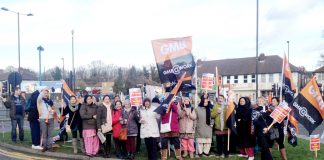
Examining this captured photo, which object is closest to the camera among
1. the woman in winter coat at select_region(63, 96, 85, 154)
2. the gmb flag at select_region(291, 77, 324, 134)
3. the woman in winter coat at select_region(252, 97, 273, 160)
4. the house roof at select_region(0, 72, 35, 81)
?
the woman in winter coat at select_region(252, 97, 273, 160)

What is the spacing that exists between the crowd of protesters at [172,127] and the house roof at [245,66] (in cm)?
5646

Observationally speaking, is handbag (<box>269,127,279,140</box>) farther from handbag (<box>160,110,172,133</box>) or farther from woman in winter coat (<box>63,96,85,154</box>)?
woman in winter coat (<box>63,96,85,154</box>)

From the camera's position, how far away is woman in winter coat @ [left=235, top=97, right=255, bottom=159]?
10078 millimetres

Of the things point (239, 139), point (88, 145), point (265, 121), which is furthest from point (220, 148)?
point (88, 145)

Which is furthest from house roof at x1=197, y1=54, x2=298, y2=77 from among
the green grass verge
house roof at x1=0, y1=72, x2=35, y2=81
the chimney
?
house roof at x1=0, y1=72, x2=35, y2=81

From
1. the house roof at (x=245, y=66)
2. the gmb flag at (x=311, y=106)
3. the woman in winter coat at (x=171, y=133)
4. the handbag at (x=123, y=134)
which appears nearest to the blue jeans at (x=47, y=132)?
the handbag at (x=123, y=134)

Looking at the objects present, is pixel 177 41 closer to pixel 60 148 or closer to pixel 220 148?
pixel 220 148

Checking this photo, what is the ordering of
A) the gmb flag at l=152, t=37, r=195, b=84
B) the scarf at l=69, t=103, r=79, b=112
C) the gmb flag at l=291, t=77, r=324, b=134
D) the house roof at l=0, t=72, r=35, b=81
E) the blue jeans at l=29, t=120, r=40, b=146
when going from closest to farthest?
the gmb flag at l=291, t=77, r=324, b=134, the gmb flag at l=152, t=37, r=195, b=84, the scarf at l=69, t=103, r=79, b=112, the blue jeans at l=29, t=120, r=40, b=146, the house roof at l=0, t=72, r=35, b=81

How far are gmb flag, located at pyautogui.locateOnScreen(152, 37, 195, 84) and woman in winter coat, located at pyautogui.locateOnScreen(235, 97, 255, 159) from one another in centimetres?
184

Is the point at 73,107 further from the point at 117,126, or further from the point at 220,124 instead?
the point at 220,124

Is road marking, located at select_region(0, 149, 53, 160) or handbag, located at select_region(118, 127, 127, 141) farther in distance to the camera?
road marking, located at select_region(0, 149, 53, 160)

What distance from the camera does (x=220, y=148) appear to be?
35.2 ft

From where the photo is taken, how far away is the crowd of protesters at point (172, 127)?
33.1ft

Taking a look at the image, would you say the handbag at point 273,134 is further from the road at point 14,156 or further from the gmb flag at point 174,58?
the road at point 14,156
